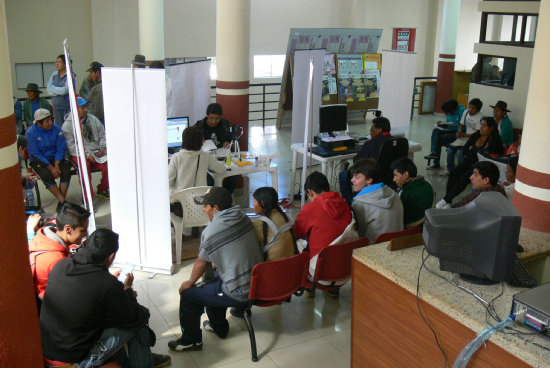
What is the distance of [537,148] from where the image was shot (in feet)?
13.1

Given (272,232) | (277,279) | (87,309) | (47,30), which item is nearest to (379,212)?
(272,232)

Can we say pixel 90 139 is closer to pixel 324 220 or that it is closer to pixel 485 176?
pixel 324 220

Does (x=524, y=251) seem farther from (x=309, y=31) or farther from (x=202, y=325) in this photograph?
(x=309, y=31)

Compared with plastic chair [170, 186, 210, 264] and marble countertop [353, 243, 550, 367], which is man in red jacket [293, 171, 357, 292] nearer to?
marble countertop [353, 243, 550, 367]

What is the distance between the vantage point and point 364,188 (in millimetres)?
4605

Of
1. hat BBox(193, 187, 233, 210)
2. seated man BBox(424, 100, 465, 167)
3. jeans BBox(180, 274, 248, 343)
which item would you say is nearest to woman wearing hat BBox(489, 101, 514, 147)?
seated man BBox(424, 100, 465, 167)

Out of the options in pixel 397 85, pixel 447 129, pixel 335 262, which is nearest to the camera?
pixel 335 262

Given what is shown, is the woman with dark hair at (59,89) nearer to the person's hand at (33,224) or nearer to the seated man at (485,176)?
the person's hand at (33,224)

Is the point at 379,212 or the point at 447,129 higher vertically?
the point at 447,129

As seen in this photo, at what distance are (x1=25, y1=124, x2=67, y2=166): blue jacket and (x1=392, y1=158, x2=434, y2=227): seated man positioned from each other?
3.84 meters

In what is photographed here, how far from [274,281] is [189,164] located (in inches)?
80.5

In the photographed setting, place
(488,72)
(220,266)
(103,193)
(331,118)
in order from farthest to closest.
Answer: (488,72) → (331,118) → (103,193) → (220,266)

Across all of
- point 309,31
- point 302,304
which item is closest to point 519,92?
point 309,31

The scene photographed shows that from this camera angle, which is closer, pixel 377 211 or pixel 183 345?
pixel 183 345
